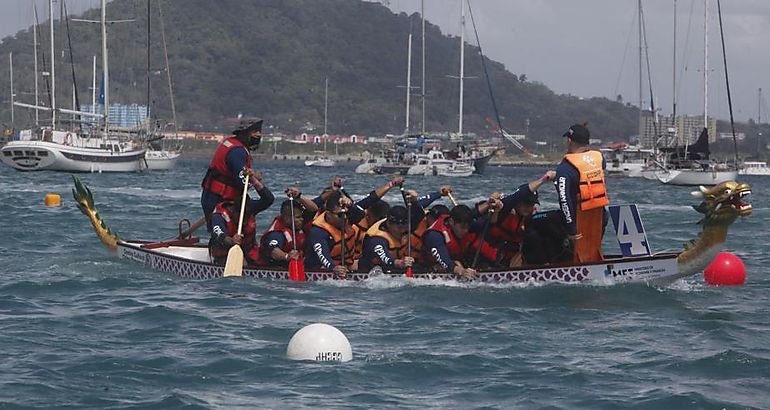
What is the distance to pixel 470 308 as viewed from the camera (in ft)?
48.1

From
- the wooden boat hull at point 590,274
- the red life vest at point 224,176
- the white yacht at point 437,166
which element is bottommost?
the white yacht at point 437,166

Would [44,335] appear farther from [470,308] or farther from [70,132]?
[70,132]

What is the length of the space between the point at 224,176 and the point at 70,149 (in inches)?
1895

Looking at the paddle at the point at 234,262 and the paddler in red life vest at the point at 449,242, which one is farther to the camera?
the paddle at the point at 234,262

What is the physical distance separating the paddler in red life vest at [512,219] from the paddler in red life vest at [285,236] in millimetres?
2418

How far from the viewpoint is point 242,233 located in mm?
Result: 17406

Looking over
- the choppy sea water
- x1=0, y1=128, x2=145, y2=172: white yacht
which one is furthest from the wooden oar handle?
x1=0, y1=128, x2=145, y2=172: white yacht

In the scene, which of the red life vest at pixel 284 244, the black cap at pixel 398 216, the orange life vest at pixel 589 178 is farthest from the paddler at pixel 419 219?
the orange life vest at pixel 589 178

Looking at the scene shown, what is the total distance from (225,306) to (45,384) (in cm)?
420

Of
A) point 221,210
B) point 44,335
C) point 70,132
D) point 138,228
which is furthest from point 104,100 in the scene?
point 44,335

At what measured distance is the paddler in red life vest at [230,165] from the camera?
17188 millimetres

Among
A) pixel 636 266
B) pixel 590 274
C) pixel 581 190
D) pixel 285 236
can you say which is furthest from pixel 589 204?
pixel 285 236

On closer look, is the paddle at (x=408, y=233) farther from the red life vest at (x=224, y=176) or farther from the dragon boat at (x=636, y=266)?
the red life vest at (x=224, y=176)

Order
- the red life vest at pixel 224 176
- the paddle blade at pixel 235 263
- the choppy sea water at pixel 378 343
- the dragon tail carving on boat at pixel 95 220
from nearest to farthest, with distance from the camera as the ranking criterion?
the choppy sea water at pixel 378 343 → the paddle blade at pixel 235 263 → the red life vest at pixel 224 176 → the dragon tail carving on boat at pixel 95 220
